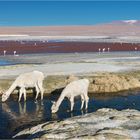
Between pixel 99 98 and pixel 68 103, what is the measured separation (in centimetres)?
295

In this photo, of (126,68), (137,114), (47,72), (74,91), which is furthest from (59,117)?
(126,68)

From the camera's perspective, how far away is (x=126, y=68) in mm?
41031

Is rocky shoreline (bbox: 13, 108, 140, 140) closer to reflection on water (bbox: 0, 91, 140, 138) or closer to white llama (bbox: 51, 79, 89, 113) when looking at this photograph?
reflection on water (bbox: 0, 91, 140, 138)

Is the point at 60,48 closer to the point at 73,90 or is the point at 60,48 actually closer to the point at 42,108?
the point at 42,108

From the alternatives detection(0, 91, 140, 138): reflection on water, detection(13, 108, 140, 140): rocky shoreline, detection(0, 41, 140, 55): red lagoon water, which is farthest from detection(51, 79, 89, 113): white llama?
detection(0, 41, 140, 55): red lagoon water

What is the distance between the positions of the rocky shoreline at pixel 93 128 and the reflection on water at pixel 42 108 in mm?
1740

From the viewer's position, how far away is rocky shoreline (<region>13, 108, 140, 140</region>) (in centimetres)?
1788

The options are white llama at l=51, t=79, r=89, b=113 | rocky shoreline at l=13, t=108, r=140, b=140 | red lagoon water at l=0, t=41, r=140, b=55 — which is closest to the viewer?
rocky shoreline at l=13, t=108, r=140, b=140

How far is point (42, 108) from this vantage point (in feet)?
85.3

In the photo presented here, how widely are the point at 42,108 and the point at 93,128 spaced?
292 inches

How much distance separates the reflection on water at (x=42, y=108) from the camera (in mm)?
22184

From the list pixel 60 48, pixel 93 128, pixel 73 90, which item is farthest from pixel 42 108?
pixel 60 48

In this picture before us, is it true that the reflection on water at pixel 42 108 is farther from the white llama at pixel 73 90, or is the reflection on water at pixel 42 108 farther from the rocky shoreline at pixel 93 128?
the rocky shoreline at pixel 93 128

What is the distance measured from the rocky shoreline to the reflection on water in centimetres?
174
